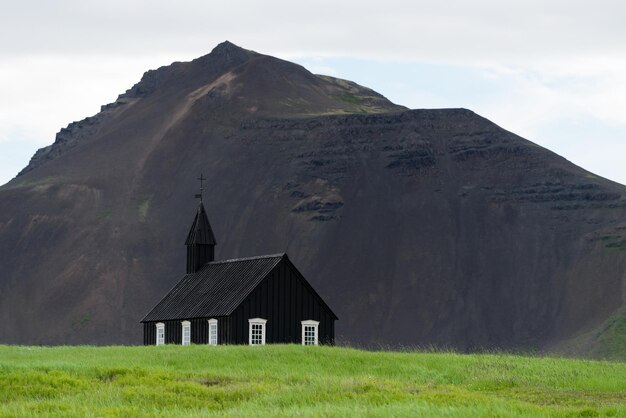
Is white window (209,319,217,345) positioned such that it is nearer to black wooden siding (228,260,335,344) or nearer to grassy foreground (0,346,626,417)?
black wooden siding (228,260,335,344)

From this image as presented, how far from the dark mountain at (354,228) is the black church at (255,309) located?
220 ft

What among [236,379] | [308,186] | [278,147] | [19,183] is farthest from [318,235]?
[236,379]

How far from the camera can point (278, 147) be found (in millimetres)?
180750

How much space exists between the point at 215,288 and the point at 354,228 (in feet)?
319

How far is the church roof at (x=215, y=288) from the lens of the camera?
60219mm

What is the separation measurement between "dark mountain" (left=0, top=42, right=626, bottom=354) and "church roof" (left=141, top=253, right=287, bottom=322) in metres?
65.5

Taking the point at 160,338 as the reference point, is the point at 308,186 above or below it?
above

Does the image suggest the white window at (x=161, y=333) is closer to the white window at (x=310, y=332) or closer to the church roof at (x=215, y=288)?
the church roof at (x=215, y=288)

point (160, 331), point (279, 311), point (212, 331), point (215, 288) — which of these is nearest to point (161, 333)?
point (160, 331)

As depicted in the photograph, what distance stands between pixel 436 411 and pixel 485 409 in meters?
1.04

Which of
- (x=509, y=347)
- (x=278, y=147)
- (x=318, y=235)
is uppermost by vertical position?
(x=278, y=147)

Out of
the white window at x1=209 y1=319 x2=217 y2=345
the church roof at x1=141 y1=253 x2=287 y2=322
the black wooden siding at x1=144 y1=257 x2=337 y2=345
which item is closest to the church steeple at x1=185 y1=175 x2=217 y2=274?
the church roof at x1=141 y1=253 x2=287 y2=322

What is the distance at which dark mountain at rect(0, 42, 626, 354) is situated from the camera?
5635 inches

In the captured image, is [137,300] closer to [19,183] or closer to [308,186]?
[308,186]
